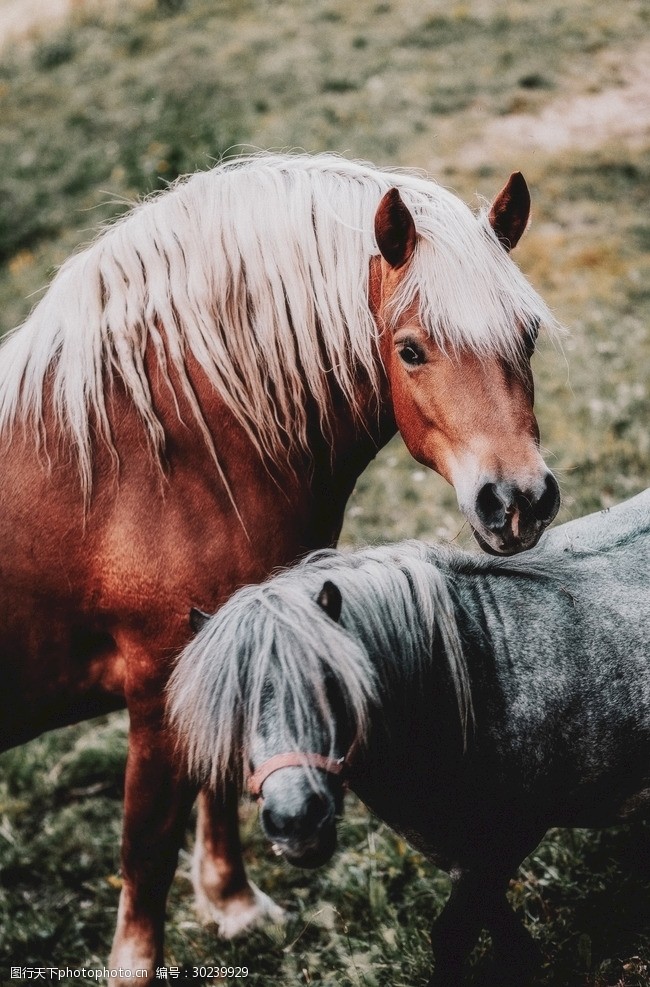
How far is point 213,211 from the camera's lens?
290 cm

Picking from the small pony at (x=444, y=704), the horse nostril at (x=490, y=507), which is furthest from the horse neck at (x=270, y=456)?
the horse nostril at (x=490, y=507)

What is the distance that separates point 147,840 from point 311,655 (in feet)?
4.26

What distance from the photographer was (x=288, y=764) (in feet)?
6.63

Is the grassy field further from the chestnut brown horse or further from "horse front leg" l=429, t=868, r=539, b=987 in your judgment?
the chestnut brown horse

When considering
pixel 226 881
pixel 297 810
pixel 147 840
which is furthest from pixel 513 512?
pixel 226 881

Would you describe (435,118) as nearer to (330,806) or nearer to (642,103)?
(642,103)

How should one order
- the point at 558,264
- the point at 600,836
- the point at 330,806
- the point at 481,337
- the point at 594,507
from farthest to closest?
1. the point at 558,264
2. the point at 594,507
3. the point at 600,836
4. the point at 481,337
5. the point at 330,806

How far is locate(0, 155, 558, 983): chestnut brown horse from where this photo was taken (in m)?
2.74

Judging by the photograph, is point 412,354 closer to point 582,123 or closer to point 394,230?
point 394,230

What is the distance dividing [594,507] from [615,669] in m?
2.66

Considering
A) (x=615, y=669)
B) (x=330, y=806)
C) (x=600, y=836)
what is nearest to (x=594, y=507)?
(x=600, y=836)

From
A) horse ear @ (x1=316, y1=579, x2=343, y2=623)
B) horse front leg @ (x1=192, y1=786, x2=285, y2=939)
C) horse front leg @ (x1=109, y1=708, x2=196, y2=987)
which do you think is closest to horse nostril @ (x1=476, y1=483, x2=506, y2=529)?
horse ear @ (x1=316, y1=579, x2=343, y2=623)

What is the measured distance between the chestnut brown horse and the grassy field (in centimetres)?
75

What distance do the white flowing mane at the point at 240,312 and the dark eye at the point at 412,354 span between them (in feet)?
0.48
